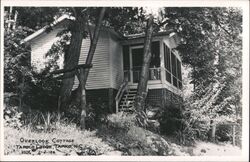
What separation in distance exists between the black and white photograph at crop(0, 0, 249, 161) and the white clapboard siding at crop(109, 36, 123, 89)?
0.18 ft

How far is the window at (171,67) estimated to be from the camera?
18630 mm

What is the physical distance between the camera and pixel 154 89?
1722 cm

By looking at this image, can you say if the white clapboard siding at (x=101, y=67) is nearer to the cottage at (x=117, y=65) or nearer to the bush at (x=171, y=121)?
the cottage at (x=117, y=65)

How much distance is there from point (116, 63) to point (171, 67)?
364 cm

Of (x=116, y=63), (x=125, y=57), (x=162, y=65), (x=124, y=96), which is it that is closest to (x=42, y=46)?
(x=116, y=63)

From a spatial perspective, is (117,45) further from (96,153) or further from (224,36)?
(96,153)

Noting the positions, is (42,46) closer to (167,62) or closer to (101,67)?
(101,67)

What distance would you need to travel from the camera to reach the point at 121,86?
16.2 metres

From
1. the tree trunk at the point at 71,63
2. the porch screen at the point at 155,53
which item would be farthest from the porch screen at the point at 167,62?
the tree trunk at the point at 71,63

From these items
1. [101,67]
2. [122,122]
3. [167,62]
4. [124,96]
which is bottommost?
[122,122]

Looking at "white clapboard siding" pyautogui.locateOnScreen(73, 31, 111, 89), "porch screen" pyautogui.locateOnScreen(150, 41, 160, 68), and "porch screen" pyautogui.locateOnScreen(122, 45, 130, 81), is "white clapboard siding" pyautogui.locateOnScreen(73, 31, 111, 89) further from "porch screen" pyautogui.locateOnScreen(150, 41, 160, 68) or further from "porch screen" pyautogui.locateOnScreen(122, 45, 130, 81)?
"porch screen" pyautogui.locateOnScreen(150, 41, 160, 68)

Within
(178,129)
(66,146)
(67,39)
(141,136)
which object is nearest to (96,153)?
(66,146)

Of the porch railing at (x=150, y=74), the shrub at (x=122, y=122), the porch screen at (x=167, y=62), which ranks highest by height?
the porch screen at (x=167, y=62)

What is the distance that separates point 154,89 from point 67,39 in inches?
201
